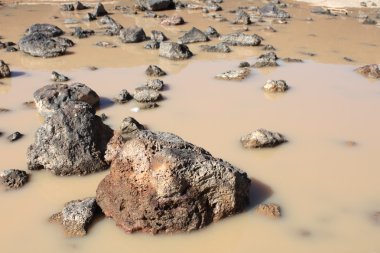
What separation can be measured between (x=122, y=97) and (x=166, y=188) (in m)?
4.54

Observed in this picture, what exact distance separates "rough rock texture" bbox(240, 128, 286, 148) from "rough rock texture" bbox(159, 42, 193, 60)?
5.52 m

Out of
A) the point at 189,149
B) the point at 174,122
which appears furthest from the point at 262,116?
the point at 189,149

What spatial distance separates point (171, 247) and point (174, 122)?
3.58 m

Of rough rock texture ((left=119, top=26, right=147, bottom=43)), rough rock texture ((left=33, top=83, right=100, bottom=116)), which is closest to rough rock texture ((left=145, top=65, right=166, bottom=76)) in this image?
rough rock texture ((left=33, top=83, right=100, bottom=116))

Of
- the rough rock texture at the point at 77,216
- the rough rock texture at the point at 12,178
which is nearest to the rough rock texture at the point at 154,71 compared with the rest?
the rough rock texture at the point at 12,178

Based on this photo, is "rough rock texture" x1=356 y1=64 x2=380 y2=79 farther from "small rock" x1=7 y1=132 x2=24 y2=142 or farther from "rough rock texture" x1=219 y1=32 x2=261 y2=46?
"small rock" x1=7 y1=132 x2=24 y2=142

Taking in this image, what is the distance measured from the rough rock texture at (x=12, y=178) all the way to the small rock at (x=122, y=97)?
3271mm

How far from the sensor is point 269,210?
555 cm

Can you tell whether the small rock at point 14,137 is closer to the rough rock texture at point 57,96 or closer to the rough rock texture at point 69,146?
the rough rock texture at point 57,96

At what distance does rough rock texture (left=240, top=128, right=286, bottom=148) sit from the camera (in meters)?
7.16

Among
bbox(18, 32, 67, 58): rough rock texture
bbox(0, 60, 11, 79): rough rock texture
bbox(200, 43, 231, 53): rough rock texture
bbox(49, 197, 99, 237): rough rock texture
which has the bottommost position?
bbox(18, 32, 67, 58): rough rock texture

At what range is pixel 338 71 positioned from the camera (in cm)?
1152

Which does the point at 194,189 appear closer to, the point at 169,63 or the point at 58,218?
the point at 58,218

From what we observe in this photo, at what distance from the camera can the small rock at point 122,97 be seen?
919cm
